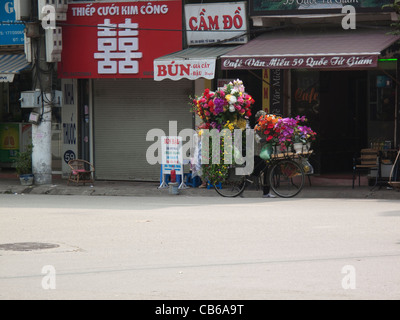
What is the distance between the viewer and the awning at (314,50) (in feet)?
56.4

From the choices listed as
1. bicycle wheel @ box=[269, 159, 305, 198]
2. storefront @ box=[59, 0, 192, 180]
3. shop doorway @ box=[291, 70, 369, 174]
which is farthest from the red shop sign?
bicycle wheel @ box=[269, 159, 305, 198]

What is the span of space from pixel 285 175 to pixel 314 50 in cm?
292

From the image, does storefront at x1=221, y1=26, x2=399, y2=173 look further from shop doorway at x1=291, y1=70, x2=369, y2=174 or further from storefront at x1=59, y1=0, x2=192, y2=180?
storefront at x1=59, y1=0, x2=192, y2=180

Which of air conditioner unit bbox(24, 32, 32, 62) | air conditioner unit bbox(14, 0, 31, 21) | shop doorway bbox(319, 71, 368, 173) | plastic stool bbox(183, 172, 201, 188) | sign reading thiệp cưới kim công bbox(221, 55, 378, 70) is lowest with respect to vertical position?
plastic stool bbox(183, 172, 201, 188)

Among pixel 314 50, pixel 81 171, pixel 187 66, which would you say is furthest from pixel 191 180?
pixel 314 50

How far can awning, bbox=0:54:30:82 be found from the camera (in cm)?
2081

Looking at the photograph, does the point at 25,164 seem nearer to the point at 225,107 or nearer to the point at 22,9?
the point at 22,9

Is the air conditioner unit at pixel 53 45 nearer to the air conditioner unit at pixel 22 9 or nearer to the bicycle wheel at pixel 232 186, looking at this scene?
the air conditioner unit at pixel 22 9

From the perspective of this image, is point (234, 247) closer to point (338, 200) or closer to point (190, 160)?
point (338, 200)

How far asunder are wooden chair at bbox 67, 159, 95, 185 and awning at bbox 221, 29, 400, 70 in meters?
4.67

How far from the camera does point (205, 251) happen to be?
10.4 metres

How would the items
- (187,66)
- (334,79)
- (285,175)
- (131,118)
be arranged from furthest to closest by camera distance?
(131,118) < (334,79) < (187,66) < (285,175)

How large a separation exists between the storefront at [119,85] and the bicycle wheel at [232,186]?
3.24 meters
